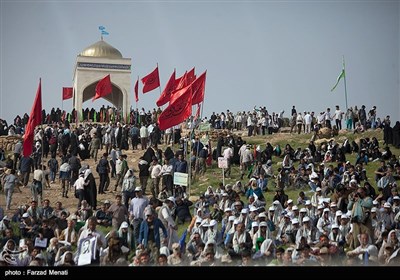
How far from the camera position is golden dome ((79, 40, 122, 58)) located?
4088 cm

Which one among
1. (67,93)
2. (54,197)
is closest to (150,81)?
(54,197)

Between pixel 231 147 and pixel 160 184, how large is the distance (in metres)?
4.32

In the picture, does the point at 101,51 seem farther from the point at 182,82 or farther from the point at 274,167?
the point at 274,167

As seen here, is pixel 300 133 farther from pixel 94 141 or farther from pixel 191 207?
pixel 191 207

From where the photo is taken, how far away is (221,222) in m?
16.1

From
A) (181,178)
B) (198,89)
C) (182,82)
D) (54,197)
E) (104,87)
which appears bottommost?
(54,197)

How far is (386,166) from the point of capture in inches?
813

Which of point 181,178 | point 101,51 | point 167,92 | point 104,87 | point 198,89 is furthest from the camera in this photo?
point 101,51

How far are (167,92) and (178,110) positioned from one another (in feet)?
20.3

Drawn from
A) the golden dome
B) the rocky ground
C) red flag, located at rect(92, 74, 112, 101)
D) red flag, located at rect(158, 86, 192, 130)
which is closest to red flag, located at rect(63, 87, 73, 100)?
the golden dome

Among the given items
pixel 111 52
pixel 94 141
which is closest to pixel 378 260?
pixel 94 141

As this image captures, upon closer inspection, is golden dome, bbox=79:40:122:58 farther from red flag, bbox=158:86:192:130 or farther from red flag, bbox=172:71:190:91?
red flag, bbox=158:86:192:130

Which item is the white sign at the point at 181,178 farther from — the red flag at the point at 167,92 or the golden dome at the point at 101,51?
the golden dome at the point at 101,51

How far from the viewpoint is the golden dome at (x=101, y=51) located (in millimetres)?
40875
